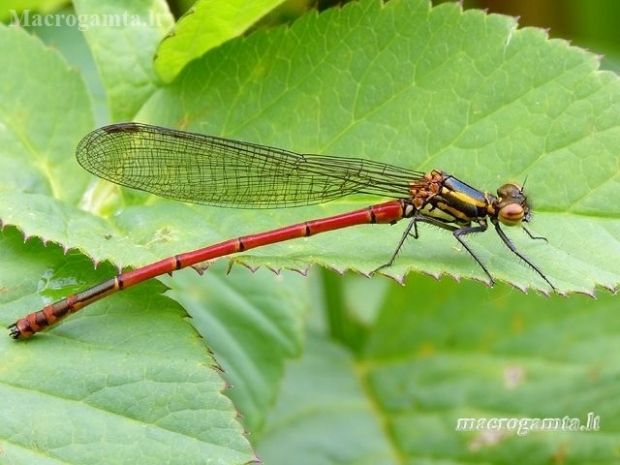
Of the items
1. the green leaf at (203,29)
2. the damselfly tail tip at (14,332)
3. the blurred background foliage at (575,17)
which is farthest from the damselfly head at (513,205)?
the blurred background foliage at (575,17)

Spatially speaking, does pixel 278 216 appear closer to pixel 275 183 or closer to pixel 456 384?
pixel 275 183

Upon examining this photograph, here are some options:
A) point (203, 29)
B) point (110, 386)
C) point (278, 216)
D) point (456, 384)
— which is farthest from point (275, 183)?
point (456, 384)

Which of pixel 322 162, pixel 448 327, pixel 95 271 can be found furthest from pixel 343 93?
pixel 448 327

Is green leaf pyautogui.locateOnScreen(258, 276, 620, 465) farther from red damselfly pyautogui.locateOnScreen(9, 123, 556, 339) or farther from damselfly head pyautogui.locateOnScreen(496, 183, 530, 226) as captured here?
damselfly head pyautogui.locateOnScreen(496, 183, 530, 226)

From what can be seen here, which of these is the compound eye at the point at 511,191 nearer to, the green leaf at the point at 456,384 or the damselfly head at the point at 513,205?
the damselfly head at the point at 513,205

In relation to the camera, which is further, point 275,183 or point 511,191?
point 275,183

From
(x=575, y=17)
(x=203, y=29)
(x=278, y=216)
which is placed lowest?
(x=278, y=216)

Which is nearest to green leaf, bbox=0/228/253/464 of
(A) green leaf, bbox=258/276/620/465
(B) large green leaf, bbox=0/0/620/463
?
(B) large green leaf, bbox=0/0/620/463
